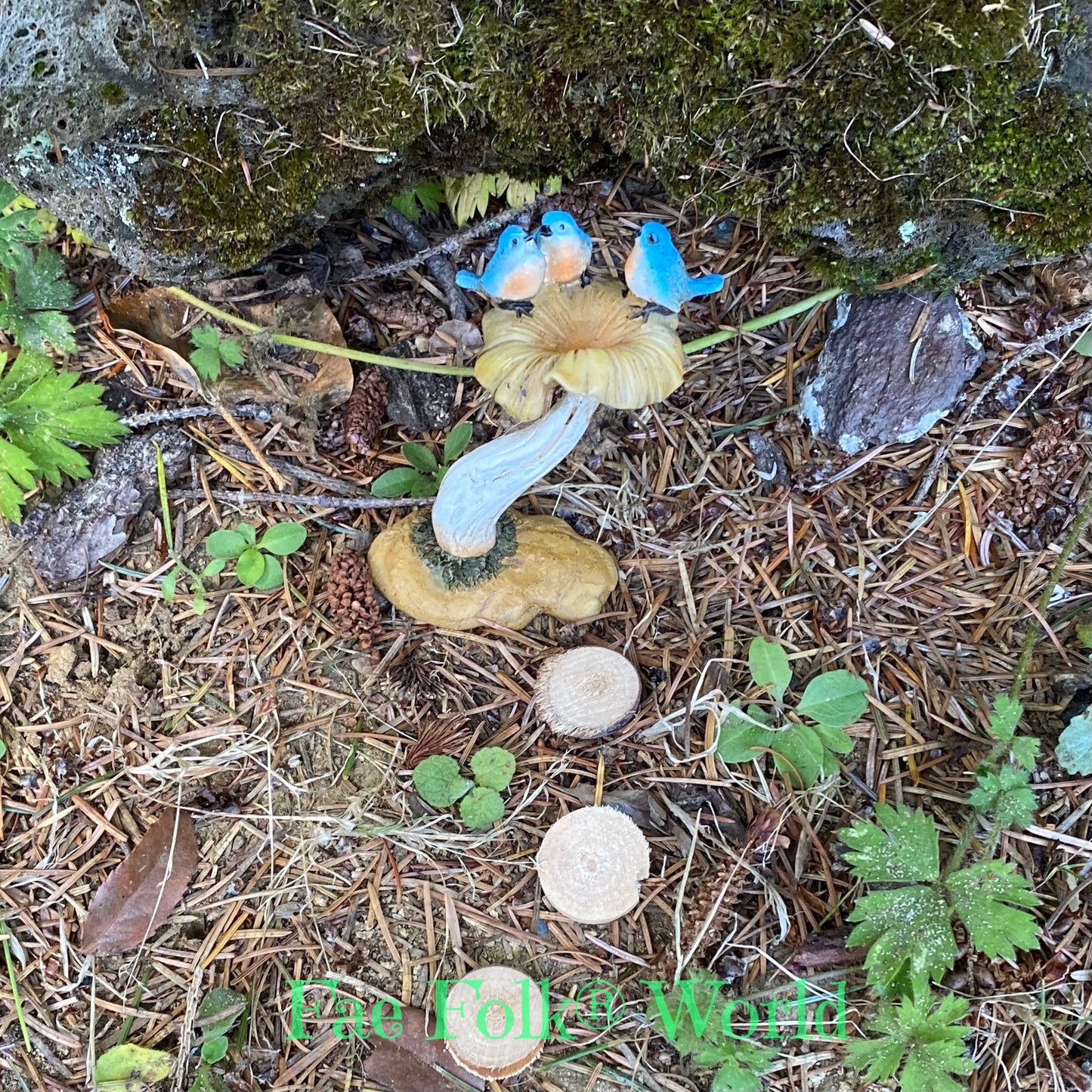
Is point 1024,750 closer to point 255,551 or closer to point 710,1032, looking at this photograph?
point 710,1032

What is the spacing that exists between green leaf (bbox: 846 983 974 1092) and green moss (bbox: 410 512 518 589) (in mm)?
1938

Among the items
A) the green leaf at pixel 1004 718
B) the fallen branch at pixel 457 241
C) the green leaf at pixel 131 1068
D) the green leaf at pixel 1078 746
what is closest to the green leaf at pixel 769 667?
the green leaf at pixel 1004 718

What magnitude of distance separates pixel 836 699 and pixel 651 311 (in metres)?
1.50

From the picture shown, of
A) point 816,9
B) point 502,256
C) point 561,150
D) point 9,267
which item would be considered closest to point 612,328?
point 502,256

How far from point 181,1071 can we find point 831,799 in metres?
2.48

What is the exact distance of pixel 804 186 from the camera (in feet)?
7.82

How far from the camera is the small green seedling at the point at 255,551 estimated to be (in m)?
2.88

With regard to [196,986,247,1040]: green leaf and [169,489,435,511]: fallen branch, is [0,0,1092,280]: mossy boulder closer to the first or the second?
[169,489,435,511]: fallen branch

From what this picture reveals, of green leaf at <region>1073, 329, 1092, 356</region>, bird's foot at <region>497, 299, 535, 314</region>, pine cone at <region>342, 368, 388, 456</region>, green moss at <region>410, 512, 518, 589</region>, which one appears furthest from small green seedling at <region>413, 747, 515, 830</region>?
green leaf at <region>1073, 329, 1092, 356</region>

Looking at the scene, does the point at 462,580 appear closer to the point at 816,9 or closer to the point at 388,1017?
the point at 388,1017

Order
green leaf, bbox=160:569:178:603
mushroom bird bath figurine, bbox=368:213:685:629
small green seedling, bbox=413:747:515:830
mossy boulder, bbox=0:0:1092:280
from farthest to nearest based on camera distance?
green leaf, bbox=160:569:178:603
small green seedling, bbox=413:747:515:830
mushroom bird bath figurine, bbox=368:213:685:629
mossy boulder, bbox=0:0:1092:280

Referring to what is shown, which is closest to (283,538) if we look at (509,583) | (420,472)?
(420,472)

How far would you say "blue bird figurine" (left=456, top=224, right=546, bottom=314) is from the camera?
2.12m

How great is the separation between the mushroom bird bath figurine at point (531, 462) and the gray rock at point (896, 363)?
2.34 feet
